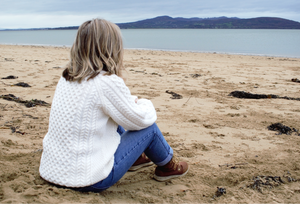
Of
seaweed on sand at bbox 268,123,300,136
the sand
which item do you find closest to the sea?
the sand

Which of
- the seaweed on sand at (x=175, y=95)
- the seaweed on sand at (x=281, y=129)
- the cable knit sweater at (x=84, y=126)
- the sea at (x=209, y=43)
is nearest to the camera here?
the cable knit sweater at (x=84, y=126)

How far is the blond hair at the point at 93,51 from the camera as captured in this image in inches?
57.9

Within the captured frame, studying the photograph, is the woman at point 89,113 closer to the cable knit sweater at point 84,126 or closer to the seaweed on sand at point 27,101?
the cable knit sweater at point 84,126

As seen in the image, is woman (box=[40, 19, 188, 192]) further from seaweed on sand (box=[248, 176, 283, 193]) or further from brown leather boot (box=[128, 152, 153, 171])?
seaweed on sand (box=[248, 176, 283, 193])

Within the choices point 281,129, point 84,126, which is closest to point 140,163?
point 84,126

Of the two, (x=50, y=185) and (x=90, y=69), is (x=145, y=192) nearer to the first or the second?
(x=50, y=185)

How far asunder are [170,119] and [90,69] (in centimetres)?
206

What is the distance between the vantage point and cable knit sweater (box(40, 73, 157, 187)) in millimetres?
1422

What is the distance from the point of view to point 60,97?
1.49 meters

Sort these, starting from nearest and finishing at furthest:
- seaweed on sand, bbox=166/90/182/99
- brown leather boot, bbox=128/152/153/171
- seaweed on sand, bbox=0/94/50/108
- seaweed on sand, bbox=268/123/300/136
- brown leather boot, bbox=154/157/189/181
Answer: brown leather boot, bbox=154/157/189/181 → brown leather boot, bbox=128/152/153/171 → seaweed on sand, bbox=268/123/300/136 → seaweed on sand, bbox=0/94/50/108 → seaweed on sand, bbox=166/90/182/99

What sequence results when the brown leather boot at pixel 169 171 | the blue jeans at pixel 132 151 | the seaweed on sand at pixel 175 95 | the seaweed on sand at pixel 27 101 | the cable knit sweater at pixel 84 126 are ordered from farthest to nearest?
the seaweed on sand at pixel 175 95
the seaweed on sand at pixel 27 101
the brown leather boot at pixel 169 171
the blue jeans at pixel 132 151
the cable knit sweater at pixel 84 126

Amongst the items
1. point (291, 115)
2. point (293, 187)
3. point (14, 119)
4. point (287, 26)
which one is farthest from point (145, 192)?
point (287, 26)

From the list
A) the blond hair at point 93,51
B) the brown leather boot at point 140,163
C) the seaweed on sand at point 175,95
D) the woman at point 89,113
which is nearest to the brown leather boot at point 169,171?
the brown leather boot at point 140,163

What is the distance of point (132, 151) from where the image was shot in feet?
5.71
